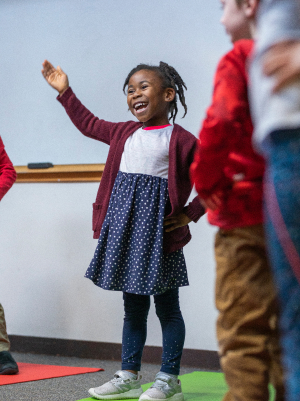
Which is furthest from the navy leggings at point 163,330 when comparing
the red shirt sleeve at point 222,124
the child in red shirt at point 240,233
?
the red shirt sleeve at point 222,124

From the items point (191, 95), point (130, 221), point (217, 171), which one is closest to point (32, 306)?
point (130, 221)

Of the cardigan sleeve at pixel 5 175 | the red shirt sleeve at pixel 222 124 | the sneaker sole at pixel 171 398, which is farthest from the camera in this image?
the cardigan sleeve at pixel 5 175

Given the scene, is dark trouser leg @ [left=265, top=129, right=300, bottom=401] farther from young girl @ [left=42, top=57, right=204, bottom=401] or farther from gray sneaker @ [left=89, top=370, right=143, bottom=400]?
gray sneaker @ [left=89, top=370, right=143, bottom=400]

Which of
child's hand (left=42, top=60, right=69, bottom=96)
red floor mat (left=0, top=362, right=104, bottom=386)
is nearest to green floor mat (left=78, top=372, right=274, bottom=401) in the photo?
red floor mat (left=0, top=362, right=104, bottom=386)

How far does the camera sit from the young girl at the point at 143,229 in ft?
5.26

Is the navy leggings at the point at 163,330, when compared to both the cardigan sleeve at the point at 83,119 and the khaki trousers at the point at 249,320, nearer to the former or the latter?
→ the cardigan sleeve at the point at 83,119

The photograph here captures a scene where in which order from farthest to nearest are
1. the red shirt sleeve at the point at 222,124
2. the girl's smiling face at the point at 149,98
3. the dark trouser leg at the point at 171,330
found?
the girl's smiling face at the point at 149,98
the dark trouser leg at the point at 171,330
the red shirt sleeve at the point at 222,124

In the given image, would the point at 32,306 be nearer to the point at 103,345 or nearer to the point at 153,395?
the point at 103,345

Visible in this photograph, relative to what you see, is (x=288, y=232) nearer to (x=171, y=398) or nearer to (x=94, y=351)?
(x=171, y=398)

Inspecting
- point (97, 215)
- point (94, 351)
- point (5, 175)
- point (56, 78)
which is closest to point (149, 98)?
point (56, 78)

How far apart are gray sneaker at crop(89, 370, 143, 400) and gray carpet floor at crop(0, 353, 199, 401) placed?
0.08 m

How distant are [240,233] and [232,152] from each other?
149mm

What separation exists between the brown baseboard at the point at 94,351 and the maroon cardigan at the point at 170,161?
78 cm

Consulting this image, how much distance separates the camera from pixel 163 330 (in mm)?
1670
